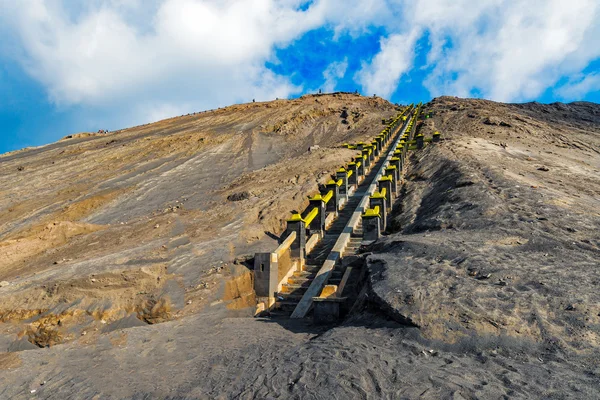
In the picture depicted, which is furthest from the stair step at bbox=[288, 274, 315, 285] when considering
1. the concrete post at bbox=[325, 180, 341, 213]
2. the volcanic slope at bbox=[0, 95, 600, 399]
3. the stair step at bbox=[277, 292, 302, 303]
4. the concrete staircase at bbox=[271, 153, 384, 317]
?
the concrete post at bbox=[325, 180, 341, 213]

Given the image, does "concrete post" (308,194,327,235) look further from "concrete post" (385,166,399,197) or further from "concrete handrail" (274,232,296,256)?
"concrete post" (385,166,399,197)

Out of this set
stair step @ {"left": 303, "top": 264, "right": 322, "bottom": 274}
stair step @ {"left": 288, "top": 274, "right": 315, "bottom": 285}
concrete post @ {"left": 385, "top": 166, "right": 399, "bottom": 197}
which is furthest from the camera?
concrete post @ {"left": 385, "top": 166, "right": 399, "bottom": 197}

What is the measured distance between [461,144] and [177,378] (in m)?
18.0

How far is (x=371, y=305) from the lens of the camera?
22.2ft

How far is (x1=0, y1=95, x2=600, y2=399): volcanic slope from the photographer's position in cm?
476

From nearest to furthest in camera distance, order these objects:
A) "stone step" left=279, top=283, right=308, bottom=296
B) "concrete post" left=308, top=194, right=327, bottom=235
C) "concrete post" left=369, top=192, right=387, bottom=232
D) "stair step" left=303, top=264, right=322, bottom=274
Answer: "stone step" left=279, top=283, right=308, bottom=296 → "stair step" left=303, top=264, right=322, bottom=274 → "concrete post" left=369, top=192, right=387, bottom=232 → "concrete post" left=308, top=194, right=327, bottom=235

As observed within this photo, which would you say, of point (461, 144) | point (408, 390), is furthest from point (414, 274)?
point (461, 144)

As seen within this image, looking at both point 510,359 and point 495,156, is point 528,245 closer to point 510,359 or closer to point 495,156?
point 510,359

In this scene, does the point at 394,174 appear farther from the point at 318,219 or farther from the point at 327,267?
the point at 327,267

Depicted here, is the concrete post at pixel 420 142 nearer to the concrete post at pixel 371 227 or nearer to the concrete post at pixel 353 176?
the concrete post at pixel 353 176

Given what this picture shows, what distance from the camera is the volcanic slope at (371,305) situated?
15.6 ft

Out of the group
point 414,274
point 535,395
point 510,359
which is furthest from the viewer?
point 414,274

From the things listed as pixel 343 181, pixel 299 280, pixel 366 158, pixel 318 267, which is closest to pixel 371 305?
pixel 299 280

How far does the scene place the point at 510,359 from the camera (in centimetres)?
472
